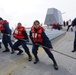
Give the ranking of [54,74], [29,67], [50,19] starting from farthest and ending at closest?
[50,19], [29,67], [54,74]

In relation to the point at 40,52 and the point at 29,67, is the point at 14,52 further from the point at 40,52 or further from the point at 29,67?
the point at 29,67

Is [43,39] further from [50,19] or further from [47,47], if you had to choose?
[50,19]

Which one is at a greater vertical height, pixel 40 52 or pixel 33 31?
pixel 33 31

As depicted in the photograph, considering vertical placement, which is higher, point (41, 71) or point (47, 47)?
point (47, 47)

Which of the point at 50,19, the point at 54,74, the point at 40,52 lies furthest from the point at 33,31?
the point at 50,19

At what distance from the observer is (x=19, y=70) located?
4520 millimetres

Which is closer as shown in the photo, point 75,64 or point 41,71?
point 41,71

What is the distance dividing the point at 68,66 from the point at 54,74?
751 mm

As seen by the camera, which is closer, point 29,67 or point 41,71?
point 41,71

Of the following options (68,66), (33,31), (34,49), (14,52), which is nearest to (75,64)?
(68,66)

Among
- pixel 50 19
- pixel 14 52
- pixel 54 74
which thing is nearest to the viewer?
pixel 54 74

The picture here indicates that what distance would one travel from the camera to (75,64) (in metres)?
5.02

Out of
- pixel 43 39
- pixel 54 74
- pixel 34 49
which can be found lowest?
pixel 54 74

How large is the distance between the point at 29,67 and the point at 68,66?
3.89ft
